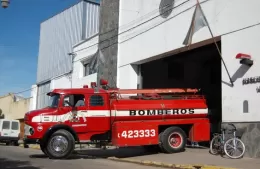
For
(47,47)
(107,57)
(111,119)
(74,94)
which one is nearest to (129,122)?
(111,119)

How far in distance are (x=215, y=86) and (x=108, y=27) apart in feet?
27.2

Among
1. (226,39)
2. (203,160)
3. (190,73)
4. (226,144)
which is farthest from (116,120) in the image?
(190,73)

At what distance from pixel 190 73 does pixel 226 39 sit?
36.7 feet

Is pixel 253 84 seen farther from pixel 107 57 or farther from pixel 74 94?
pixel 107 57

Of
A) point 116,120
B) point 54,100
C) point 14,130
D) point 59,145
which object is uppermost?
point 54,100

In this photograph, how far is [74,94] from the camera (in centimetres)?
1441

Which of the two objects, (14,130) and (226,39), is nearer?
(226,39)

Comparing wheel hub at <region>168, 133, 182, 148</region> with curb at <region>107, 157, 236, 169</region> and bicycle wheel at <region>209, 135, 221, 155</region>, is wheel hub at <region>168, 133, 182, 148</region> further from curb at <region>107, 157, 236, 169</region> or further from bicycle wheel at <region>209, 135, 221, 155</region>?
curb at <region>107, 157, 236, 169</region>

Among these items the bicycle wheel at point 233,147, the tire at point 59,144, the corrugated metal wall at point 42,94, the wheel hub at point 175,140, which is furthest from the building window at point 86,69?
the bicycle wheel at point 233,147

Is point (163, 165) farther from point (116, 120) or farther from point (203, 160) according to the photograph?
point (116, 120)

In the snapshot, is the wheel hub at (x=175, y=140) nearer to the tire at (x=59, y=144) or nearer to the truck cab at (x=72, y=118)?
the truck cab at (x=72, y=118)

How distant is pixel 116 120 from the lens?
14.3 metres

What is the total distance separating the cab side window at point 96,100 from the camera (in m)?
14.4

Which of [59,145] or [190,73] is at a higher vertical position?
[190,73]
